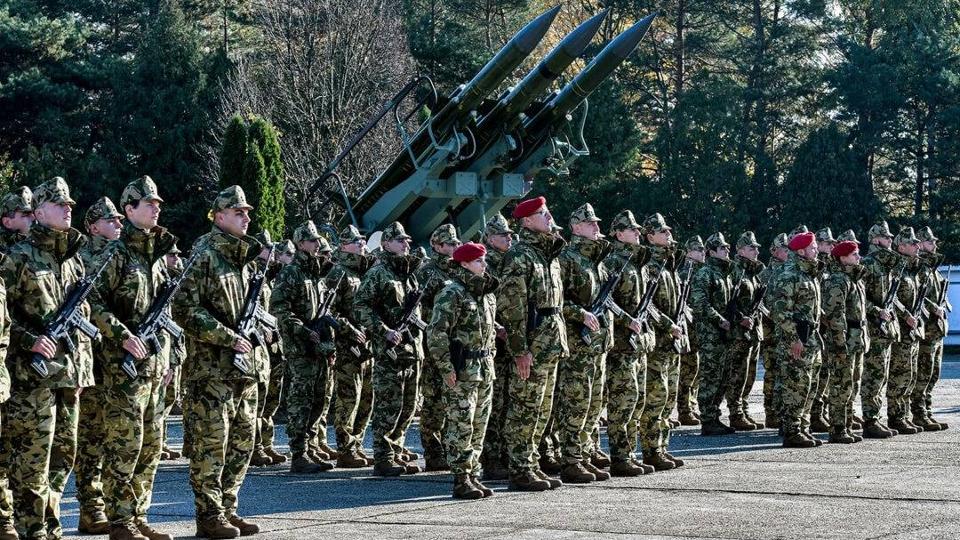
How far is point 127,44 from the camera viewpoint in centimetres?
4731

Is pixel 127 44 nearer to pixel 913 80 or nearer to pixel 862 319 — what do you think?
pixel 913 80

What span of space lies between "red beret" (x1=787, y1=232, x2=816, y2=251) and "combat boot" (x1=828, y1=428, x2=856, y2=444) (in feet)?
5.48

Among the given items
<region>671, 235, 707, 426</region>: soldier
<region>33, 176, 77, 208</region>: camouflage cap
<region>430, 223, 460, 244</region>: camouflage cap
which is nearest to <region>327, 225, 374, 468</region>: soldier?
<region>430, 223, 460, 244</region>: camouflage cap

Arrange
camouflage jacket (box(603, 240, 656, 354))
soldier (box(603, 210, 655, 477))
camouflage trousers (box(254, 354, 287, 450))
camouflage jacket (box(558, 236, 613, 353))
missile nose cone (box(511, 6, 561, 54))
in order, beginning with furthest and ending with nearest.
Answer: missile nose cone (box(511, 6, 561, 54))
camouflage trousers (box(254, 354, 287, 450))
camouflage jacket (box(603, 240, 656, 354))
soldier (box(603, 210, 655, 477))
camouflage jacket (box(558, 236, 613, 353))

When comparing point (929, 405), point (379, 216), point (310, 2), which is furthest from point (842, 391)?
point (310, 2)

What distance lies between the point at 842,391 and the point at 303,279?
499cm

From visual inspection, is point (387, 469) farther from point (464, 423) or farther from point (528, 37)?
point (528, 37)

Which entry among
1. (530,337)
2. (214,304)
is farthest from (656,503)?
(214,304)

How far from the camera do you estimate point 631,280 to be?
12.2 metres

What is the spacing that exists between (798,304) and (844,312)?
2.26ft

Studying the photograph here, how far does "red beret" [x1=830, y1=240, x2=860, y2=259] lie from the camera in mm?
14727

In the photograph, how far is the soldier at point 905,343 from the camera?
615 inches

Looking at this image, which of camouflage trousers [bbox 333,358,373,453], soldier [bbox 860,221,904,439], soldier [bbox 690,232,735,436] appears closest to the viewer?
camouflage trousers [bbox 333,358,373,453]

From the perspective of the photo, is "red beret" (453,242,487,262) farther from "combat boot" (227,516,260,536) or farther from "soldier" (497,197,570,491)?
"combat boot" (227,516,260,536)
